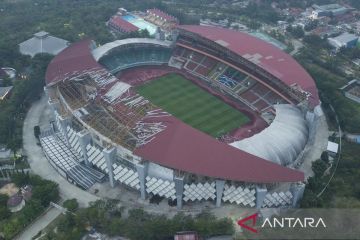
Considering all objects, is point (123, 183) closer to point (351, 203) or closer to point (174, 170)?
point (174, 170)

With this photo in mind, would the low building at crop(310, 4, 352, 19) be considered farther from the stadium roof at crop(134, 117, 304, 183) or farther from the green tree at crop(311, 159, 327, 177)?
the stadium roof at crop(134, 117, 304, 183)

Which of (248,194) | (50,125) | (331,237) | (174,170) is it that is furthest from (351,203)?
(50,125)

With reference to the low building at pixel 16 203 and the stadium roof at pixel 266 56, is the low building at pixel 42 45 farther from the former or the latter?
the low building at pixel 16 203

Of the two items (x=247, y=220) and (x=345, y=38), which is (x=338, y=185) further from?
(x=345, y=38)

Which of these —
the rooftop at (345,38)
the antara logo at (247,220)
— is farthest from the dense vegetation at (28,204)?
the rooftop at (345,38)

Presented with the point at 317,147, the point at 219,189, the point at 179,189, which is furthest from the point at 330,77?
the point at 179,189

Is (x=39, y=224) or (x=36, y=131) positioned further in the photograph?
(x=36, y=131)
